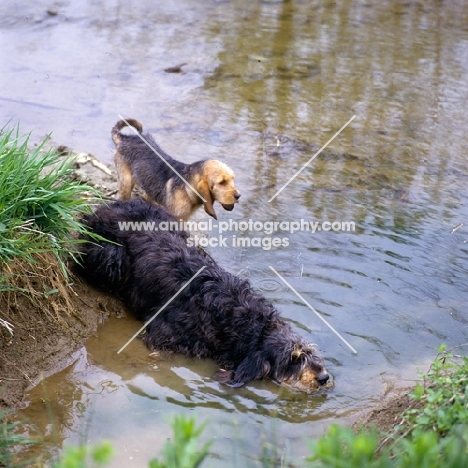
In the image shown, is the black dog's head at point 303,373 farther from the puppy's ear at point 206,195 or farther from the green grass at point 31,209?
the puppy's ear at point 206,195

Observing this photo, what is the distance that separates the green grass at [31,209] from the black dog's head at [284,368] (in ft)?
4.78

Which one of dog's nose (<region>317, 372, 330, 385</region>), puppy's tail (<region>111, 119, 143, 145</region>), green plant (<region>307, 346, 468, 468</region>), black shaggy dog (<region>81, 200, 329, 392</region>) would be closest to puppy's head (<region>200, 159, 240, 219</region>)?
black shaggy dog (<region>81, 200, 329, 392</region>)

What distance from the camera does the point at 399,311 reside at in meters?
5.66

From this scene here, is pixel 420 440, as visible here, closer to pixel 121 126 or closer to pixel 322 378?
pixel 322 378

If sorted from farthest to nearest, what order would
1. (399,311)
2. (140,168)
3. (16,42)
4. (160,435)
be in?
(16,42), (140,168), (399,311), (160,435)

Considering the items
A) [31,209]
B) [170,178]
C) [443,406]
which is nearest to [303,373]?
[443,406]

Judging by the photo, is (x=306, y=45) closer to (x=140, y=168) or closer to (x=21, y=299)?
(x=140, y=168)

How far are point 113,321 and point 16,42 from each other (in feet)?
24.1

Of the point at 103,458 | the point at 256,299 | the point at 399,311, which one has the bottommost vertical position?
the point at 399,311

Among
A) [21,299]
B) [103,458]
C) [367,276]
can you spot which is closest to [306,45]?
[367,276]

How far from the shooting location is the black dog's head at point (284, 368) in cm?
476

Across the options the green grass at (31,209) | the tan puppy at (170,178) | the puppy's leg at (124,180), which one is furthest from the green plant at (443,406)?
the puppy's leg at (124,180)

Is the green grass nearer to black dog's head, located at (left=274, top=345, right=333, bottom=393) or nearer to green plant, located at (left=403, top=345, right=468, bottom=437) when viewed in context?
black dog's head, located at (left=274, top=345, right=333, bottom=393)

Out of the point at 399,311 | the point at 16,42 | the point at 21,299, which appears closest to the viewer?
the point at 21,299
